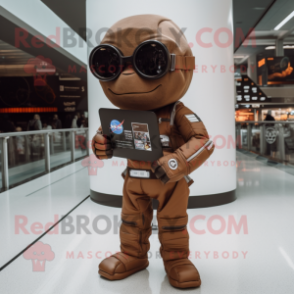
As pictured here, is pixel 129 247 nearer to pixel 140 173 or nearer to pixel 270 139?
pixel 140 173

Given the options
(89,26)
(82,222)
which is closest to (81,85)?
(89,26)

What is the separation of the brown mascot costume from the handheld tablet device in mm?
70

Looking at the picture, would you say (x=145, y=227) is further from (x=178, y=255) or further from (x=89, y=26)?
(x=89, y=26)

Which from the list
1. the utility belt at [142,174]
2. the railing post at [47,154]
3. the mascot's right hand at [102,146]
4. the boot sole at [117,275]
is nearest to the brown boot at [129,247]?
the boot sole at [117,275]

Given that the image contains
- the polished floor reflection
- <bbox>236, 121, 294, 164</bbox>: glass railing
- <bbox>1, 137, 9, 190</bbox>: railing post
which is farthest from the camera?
<bbox>236, 121, 294, 164</bbox>: glass railing

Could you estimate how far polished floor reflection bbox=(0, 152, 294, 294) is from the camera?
2061 mm

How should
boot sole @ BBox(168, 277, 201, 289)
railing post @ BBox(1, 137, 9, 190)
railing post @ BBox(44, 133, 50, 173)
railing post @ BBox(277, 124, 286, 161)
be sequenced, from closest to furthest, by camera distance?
boot sole @ BBox(168, 277, 201, 289), railing post @ BBox(1, 137, 9, 190), railing post @ BBox(44, 133, 50, 173), railing post @ BBox(277, 124, 286, 161)

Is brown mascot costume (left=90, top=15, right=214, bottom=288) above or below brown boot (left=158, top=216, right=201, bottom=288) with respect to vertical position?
above

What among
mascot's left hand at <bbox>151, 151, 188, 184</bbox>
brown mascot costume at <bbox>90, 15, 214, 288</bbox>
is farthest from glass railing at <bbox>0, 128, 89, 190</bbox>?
mascot's left hand at <bbox>151, 151, 188, 184</bbox>

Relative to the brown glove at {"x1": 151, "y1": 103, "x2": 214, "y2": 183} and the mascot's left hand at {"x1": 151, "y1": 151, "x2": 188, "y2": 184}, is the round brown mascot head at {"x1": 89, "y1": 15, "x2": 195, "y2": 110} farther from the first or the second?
the mascot's left hand at {"x1": 151, "y1": 151, "x2": 188, "y2": 184}

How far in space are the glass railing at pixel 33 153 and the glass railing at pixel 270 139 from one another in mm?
4728

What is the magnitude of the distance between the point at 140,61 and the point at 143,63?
2 centimetres

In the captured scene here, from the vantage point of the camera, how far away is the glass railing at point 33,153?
5.17m

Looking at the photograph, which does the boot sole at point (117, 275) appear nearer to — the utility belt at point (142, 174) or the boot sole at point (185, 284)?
the boot sole at point (185, 284)
